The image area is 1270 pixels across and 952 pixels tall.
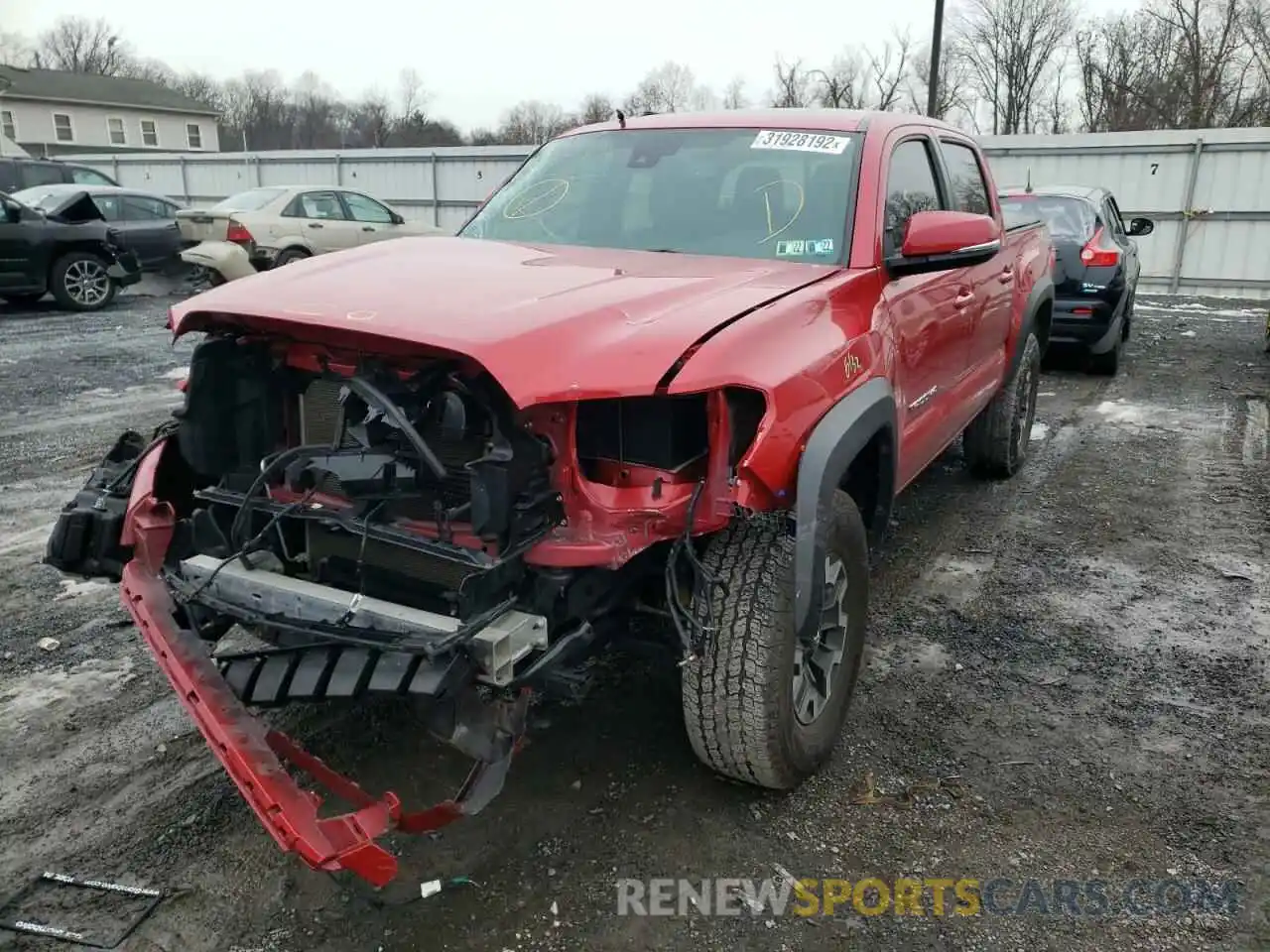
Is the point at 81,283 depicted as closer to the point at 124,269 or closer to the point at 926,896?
the point at 124,269

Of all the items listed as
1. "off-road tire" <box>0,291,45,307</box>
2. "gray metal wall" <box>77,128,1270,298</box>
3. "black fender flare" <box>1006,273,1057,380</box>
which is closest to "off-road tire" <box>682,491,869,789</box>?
"black fender flare" <box>1006,273,1057,380</box>

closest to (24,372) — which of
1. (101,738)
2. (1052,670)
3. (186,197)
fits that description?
(101,738)

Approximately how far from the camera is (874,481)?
3.43 meters

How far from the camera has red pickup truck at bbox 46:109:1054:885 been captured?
2.32 m

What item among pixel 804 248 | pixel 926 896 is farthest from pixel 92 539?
pixel 926 896

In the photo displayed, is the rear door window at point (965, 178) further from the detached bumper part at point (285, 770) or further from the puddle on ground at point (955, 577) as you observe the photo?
the detached bumper part at point (285, 770)

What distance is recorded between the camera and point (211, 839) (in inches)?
107

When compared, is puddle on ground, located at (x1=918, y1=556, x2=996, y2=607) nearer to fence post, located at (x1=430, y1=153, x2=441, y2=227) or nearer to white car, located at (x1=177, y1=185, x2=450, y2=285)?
white car, located at (x1=177, y1=185, x2=450, y2=285)

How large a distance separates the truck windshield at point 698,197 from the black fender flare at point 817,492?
80 centimetres

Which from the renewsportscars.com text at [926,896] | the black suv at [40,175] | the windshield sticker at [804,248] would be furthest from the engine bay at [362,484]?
the black suv at [40,175]

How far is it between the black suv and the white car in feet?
10.1

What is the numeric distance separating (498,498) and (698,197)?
6.08 feet

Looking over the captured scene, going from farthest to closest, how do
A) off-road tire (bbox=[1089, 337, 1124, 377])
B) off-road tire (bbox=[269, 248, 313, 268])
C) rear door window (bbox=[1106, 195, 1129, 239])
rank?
off-road tire (bbox=[269, 248, 313, 268]), rear door window (bbox=[1106, 195, 1129, 239]), off-road tire (bbox=[1089, 337, 1124, 377])

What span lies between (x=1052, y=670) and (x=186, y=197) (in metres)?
27.6
